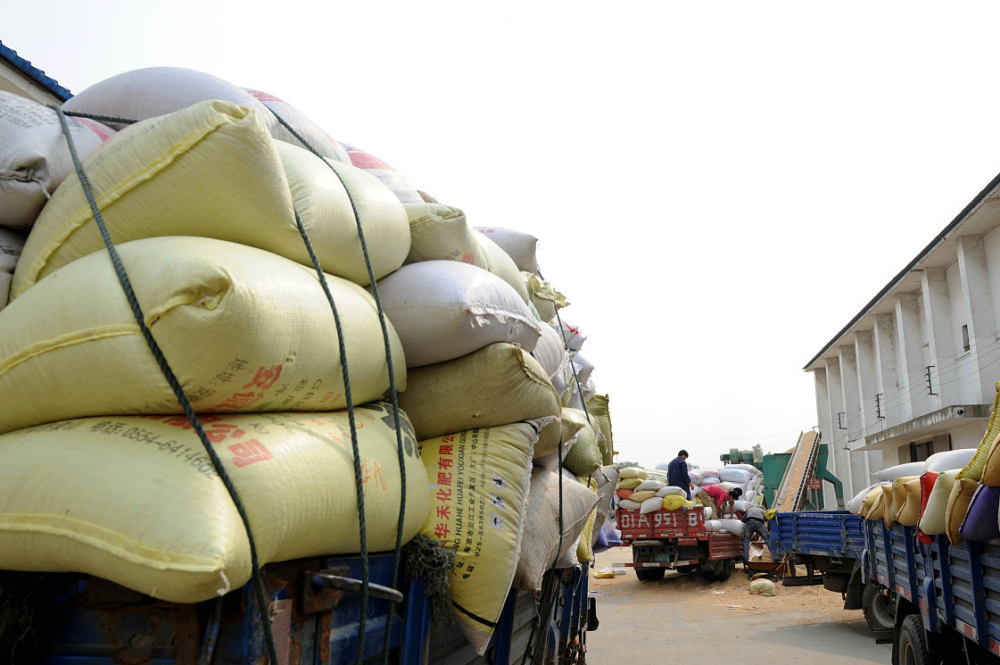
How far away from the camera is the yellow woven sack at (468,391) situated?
8.09ft

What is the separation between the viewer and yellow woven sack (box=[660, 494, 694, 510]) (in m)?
12.6

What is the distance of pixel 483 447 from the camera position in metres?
2.44

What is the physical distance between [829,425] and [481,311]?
84.7ft

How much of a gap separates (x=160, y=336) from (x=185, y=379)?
3.8 inches

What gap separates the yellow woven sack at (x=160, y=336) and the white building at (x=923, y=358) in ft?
47.4

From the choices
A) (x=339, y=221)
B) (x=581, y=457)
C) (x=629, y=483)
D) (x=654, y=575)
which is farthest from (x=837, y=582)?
(x=339, y=221)

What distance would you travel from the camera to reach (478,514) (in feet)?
7.41

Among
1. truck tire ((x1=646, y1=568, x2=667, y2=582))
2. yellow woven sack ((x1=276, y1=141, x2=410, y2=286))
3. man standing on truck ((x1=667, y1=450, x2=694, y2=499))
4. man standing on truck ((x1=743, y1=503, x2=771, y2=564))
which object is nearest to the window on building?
man standing on truck ((x1=743, y1=503, x2=771, y2=564))

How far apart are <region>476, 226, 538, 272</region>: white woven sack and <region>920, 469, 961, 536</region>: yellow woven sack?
96.8 inches

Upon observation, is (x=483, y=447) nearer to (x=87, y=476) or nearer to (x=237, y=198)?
(x=237, y=198)

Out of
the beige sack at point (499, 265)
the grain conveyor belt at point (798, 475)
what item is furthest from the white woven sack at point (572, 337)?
the grain conveyor belt at point (798, 475)

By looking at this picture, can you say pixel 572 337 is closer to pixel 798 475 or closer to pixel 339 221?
pixel 339 221

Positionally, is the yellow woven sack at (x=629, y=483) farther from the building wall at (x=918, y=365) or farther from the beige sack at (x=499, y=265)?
the beige sack at (x=499, y=265)

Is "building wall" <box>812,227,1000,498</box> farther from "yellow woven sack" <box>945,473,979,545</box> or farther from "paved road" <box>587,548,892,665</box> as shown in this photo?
"yellow woven sack" <box>945,473,979,545</box>
